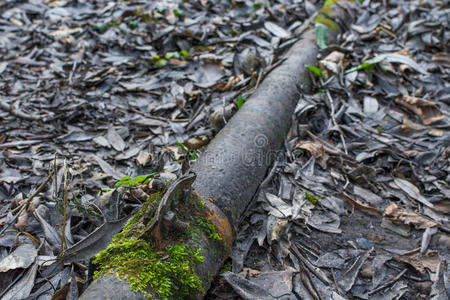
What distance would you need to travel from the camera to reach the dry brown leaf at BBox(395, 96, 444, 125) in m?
2.95

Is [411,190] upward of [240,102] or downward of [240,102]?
downward

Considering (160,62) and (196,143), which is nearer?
(196,143)

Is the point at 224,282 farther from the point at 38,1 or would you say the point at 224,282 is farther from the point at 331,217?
the point at 38,1

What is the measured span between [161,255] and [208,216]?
315 mm

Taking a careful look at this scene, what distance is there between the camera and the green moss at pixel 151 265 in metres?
1.34

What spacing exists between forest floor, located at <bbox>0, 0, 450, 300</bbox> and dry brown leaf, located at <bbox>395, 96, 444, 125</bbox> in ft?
0.04

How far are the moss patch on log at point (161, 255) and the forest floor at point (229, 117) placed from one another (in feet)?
0.83

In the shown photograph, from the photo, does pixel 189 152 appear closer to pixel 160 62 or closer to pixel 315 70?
pixel 315 70

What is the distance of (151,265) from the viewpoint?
1399mm

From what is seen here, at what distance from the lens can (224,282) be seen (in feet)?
5.62

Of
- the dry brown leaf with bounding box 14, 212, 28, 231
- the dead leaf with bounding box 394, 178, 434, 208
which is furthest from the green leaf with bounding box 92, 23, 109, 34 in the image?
the dead leaf with bounding box 394, 178, 434, 208

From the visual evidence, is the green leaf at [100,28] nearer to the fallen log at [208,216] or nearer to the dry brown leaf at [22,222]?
the fallen log at [208,216]

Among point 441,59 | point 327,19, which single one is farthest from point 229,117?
point 441,59

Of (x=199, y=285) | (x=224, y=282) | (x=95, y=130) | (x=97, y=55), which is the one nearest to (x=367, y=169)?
(x=224, y=282)
